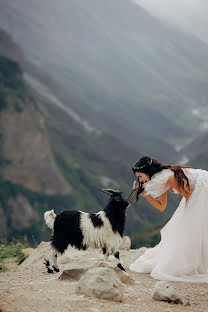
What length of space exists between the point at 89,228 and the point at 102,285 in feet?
5.60

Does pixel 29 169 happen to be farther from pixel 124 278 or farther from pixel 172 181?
pixel 124 278

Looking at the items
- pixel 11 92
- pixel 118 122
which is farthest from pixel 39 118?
pixel 118 122

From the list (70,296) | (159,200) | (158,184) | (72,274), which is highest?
(158,184)

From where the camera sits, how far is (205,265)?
6383mm

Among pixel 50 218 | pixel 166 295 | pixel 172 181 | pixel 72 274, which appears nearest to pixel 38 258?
pixel 50 218

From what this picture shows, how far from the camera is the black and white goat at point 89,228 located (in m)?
6.11

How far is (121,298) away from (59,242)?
1.93 meters

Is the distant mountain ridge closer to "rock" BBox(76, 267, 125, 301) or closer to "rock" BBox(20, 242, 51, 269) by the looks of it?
"rock" BBox(20, 242, 51, 269)

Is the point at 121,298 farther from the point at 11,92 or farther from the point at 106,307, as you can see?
the point at 11,92

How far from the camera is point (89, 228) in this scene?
6.12 meters

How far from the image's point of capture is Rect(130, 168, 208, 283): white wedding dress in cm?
624

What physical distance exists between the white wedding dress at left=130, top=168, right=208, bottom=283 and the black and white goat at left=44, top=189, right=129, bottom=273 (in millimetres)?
596

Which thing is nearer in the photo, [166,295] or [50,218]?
[166,295]

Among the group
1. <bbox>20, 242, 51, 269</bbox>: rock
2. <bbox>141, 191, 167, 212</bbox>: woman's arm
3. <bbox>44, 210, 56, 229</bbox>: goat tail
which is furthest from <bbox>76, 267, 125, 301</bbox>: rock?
<bbox>20, 242, 51, 269</bbox>: rock
